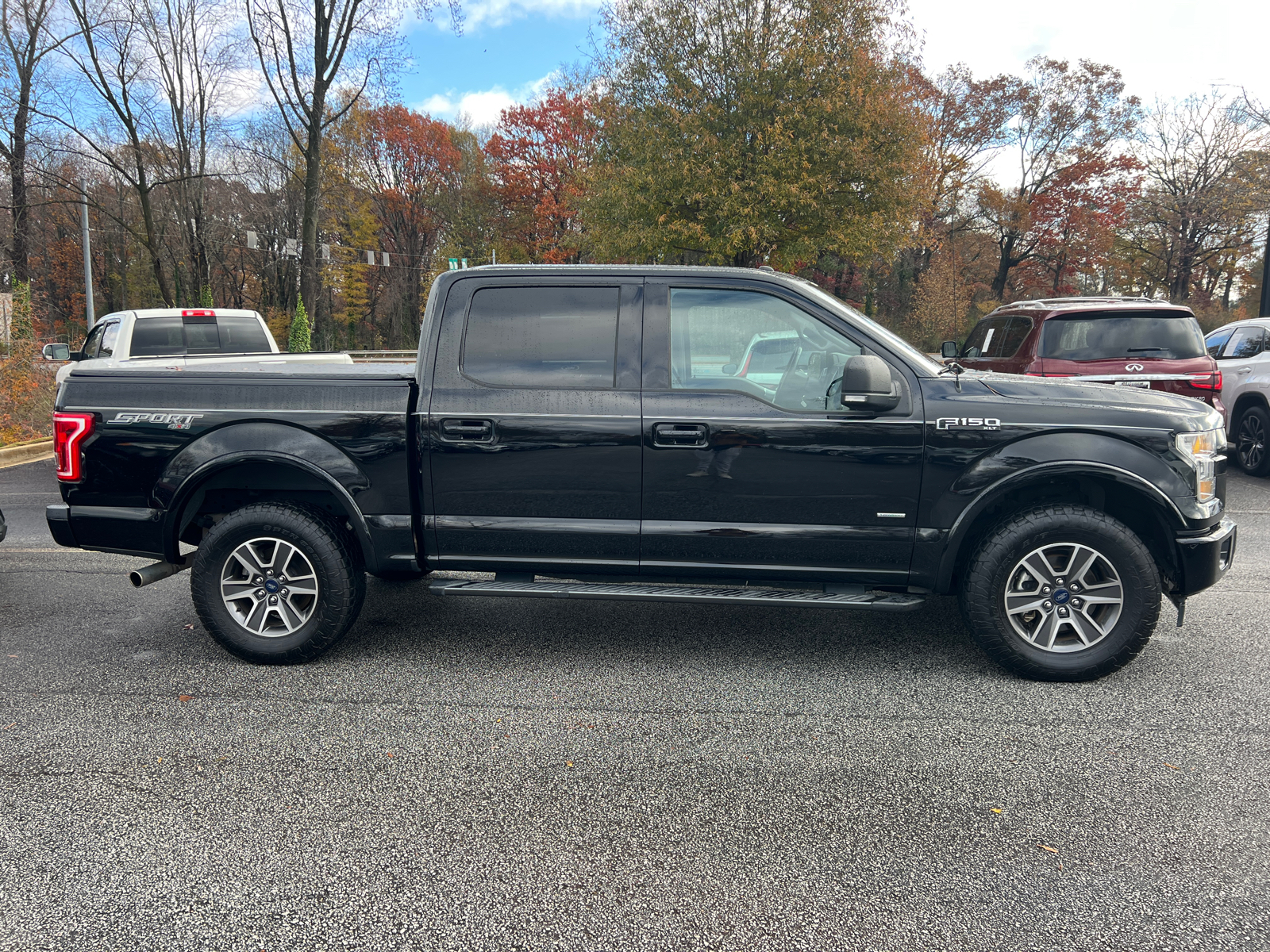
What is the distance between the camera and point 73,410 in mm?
4477

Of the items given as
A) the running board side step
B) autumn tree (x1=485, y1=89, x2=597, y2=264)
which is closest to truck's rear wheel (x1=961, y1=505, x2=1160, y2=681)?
the running board side step

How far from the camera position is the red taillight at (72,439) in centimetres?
447

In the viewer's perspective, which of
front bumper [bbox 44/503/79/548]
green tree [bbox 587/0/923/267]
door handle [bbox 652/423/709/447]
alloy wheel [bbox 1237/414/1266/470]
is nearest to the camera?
door handle [bbox 652/423/709/447]

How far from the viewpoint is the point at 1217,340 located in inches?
458

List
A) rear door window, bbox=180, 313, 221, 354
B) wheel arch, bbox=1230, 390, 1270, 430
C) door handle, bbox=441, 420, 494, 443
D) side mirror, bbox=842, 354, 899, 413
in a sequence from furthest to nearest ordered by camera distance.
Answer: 1. rear door window, bbox=180, 313, 221, 354
2. wheel arch, bbox=1230, 390, 1270, 430
3. door handle, bbox=441, 420, 494, 443
4. side mirror, bbox=842, 354, 899, 413

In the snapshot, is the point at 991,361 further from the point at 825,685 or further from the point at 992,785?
the point at 992,785

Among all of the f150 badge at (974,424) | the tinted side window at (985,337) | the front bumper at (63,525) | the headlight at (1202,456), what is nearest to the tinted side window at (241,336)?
the front bumper at (63,525)

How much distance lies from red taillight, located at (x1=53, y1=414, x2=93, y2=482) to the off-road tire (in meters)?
11.9

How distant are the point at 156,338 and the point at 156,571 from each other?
736cm

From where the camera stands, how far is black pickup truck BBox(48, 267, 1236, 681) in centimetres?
412

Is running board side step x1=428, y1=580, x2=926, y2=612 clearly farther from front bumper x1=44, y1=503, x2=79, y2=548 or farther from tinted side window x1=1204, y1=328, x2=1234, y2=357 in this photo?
tinted side window x1=1204, y1=328, x2=1234, y2=357

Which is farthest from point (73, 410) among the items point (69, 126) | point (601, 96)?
point (69, 126)

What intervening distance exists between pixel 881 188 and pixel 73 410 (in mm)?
21019

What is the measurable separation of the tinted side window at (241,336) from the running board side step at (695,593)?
828cm
